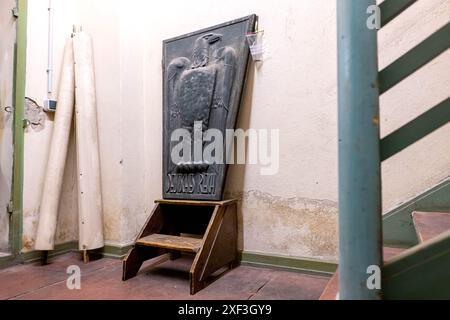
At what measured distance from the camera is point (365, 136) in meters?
0.57

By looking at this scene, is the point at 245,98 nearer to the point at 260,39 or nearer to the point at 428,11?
the point at 260,39

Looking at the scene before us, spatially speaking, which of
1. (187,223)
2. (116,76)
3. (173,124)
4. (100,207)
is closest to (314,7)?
(173,124)

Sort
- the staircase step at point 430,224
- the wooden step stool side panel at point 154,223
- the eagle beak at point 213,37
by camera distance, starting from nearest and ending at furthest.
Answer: the staircase step at point 430,224
the wooden step stool side panel at point 154,223
the eagle beak at point 213,37

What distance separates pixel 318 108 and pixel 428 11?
627 mm

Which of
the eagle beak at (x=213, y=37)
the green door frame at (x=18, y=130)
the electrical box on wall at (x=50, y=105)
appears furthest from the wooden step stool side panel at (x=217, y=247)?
the electrical box on wall at (x=50, y=105)

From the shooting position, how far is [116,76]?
188 cm

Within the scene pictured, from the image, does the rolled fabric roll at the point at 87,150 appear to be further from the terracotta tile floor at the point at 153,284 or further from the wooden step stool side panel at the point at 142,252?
the wooden step stool side panel at the point at 142,252

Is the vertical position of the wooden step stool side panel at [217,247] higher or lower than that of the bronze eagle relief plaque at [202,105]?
lower

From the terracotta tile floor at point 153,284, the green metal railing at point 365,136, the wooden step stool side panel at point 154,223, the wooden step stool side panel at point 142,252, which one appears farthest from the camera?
the wooden step stool side panel at point 154,223

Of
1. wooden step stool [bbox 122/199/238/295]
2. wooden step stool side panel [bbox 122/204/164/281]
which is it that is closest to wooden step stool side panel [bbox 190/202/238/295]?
wooden step stool [bbox 122/199/238/295]

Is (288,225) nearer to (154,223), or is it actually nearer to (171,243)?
(171,243)

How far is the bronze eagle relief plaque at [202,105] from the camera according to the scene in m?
1.59

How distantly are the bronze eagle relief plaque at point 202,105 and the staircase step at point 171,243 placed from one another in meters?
0.26

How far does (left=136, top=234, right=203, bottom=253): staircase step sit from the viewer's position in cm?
134
